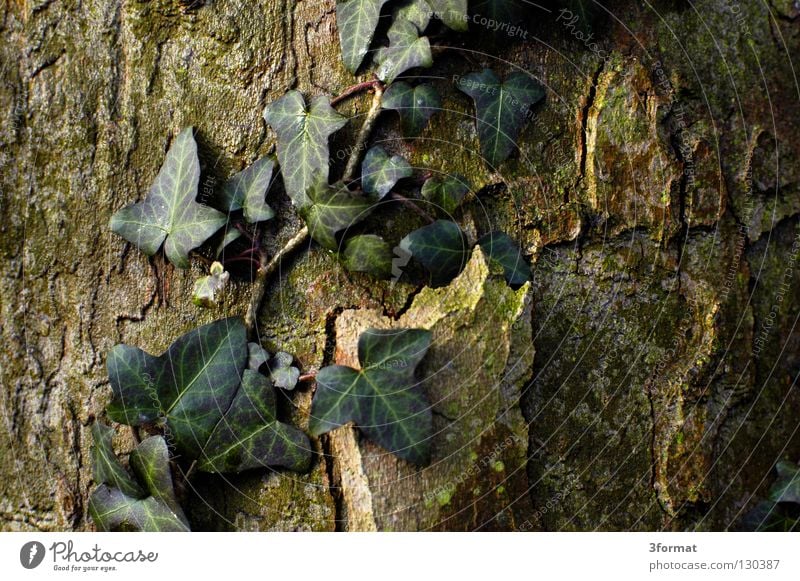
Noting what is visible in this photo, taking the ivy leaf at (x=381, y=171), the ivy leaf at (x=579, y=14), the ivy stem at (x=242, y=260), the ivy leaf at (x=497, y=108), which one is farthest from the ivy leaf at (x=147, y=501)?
the ivy leaf at (x=579, y=14)

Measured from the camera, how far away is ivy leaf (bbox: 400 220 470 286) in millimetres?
1181

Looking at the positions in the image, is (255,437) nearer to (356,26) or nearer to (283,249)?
(283,249)

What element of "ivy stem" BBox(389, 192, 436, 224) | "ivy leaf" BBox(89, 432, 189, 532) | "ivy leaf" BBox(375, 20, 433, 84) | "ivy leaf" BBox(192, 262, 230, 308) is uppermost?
"ivy leaf" BBox(375, 20, 433, 84)

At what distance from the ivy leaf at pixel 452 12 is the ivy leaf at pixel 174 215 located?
0.51 metres

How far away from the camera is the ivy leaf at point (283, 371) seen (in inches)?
47.1

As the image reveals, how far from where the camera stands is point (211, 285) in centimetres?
122

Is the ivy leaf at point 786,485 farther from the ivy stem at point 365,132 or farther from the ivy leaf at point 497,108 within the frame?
the ivy stem at point 365,132

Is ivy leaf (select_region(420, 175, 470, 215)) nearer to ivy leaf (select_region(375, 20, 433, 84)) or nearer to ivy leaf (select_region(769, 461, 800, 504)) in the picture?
ivy leaf (select_region(375, 20, 433, 84))

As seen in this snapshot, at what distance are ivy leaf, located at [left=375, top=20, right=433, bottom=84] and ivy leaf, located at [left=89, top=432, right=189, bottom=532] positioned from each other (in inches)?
31.2

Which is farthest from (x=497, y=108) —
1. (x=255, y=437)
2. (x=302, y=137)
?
(x=255, y=437)

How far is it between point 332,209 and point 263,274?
187 millimetres

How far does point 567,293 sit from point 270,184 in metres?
0.60

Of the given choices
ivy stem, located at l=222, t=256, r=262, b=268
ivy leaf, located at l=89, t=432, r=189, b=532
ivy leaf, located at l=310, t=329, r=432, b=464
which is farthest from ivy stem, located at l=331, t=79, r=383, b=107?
ivy leaf, located at l=89, t=432, r=189, b=532

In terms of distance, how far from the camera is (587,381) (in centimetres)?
127
